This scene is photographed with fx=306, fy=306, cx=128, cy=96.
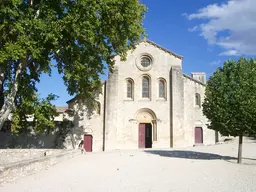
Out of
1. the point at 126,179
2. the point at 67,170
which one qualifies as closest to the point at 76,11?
the point at 67,170

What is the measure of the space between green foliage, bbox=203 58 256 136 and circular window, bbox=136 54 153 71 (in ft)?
43.5

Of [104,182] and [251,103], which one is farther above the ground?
[251,103]

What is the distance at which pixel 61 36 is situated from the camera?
58.1 feet

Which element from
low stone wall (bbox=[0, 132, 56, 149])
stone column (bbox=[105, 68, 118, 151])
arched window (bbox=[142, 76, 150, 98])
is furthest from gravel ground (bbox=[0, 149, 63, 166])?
arched window (bbox=[142, 76, 150, 98])

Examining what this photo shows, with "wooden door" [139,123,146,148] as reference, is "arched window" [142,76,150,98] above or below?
above

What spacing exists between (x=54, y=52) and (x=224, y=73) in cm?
1059

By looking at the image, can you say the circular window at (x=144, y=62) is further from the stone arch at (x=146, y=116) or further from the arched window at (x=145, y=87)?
the stone arch at (x=146, y=116)

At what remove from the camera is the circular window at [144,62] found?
102 ft

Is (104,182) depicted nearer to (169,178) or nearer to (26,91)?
(169,178)

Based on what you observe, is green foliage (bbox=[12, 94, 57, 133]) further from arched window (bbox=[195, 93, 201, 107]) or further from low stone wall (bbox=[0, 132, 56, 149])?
arched window (bbox=[195, 93, 201, 107])

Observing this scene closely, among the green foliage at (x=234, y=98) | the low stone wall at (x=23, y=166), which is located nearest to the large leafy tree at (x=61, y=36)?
the low stone wall at (x=23, y=166)

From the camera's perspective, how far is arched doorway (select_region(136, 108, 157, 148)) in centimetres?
3048

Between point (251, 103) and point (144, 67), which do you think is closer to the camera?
point (251, 103)

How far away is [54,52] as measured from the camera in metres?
19.5
